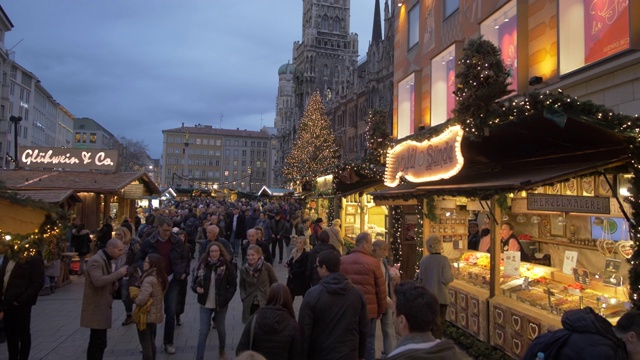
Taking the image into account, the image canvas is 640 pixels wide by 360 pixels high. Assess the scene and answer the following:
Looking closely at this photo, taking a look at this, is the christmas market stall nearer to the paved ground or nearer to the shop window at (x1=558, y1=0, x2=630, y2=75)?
the shop window at (x1=558, y1=0, x2=630, y2=75)

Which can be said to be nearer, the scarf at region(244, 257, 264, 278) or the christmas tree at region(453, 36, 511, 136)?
the scarf at region(244, 257, 264, 278)

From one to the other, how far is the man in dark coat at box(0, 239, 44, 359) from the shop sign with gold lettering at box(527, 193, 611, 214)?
7.00 meters

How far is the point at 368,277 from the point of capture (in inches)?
223

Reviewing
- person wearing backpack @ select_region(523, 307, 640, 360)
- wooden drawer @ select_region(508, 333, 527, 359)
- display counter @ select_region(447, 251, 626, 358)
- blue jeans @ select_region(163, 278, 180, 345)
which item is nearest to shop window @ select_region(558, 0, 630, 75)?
display counter @ select_region(447, 251, 626, 358)

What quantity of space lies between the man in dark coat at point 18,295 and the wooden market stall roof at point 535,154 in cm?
635

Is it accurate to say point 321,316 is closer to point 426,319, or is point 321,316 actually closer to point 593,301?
point 426,319

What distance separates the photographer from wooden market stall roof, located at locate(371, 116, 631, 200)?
20.0ft

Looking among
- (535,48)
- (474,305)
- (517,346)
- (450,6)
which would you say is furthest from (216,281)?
(450,6)

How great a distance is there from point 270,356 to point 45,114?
9042 centimetres

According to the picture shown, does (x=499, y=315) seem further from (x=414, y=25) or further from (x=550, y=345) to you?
(x=414, y=25)

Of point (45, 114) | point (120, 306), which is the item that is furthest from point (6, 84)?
point (120, 306)

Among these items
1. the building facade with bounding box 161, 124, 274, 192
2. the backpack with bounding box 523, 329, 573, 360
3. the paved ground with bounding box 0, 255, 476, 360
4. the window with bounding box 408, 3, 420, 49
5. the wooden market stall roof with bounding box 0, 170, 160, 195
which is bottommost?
the paved ground with bounding box 0, 255, 476, 360

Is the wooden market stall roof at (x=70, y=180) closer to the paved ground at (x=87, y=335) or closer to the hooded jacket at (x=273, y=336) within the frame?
the paved ground at (x=87, y=335)

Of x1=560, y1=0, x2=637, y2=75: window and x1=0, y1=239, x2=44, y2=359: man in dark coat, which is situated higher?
x1=560, y1=0, x2=637, y2=75: window
